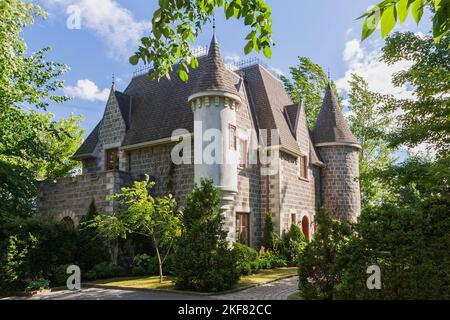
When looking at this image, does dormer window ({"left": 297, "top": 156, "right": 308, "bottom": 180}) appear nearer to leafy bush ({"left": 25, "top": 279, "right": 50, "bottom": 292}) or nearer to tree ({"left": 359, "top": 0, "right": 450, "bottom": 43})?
leafy bush ({"left": 25, "top": 279, "right": 50, "bottom": 292})

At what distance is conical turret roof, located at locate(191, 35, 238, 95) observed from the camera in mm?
16756

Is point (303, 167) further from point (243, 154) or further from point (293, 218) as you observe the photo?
point (243, 154)

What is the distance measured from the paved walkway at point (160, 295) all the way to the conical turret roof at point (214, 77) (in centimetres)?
843

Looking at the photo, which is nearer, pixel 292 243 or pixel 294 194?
pixel 292 243

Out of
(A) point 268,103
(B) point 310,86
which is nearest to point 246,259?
(A) point 268,103

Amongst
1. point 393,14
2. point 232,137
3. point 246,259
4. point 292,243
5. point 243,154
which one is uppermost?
point 232,137

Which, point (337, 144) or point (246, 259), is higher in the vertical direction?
point (337, 144)

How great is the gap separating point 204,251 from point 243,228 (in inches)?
280

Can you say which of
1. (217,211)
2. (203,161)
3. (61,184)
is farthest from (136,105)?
(217,211)

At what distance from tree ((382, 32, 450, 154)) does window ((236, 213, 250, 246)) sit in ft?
25.8

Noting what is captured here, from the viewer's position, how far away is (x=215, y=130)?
16.7 metres

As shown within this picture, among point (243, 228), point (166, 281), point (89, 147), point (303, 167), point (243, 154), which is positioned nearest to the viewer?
point (166, 281)

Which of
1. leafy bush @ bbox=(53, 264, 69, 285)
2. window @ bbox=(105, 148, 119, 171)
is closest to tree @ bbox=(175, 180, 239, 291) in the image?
leafy bush @ bbox=(53, 264, 69, 285)

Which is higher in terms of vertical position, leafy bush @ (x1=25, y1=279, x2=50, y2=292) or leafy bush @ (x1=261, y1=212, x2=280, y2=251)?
leafy bush @ (x1=261, y1=212, x2=280, y2=251)
